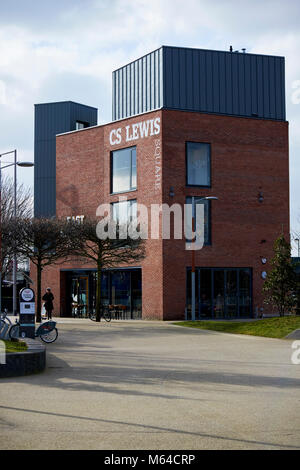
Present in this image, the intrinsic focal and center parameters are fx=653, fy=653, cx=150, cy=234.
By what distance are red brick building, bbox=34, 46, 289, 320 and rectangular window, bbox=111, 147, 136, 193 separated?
6 cm

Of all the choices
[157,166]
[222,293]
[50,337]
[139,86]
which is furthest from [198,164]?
[50,337]

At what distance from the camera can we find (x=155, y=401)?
999cm

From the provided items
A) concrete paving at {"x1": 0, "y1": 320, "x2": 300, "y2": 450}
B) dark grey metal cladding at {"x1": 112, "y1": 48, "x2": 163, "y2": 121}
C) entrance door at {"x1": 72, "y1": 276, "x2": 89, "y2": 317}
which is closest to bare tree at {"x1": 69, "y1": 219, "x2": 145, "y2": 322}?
entrance door at {"x1": 72, "y1": 276, "x2": 89, "y2": 317}

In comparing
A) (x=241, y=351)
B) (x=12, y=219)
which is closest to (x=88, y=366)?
(x=241, y=351)

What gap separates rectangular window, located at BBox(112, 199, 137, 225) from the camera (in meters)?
36.7

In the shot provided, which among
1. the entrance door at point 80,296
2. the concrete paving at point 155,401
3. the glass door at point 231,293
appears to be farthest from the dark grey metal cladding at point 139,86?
the concrete paving at point 155,401

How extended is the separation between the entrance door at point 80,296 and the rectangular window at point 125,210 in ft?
16.2

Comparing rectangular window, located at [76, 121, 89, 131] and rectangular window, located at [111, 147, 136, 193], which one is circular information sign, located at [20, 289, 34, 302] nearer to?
rectangular window, located at [111, 147, 136, 193]

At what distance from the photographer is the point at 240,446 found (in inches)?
275

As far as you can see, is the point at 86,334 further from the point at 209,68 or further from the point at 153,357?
the point at 209,68

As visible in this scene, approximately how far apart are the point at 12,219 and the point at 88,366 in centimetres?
1817

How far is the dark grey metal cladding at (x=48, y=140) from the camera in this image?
→ 46.2 m

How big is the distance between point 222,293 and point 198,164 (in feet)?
24.2

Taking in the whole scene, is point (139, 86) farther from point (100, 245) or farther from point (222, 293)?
point (222, 293)
